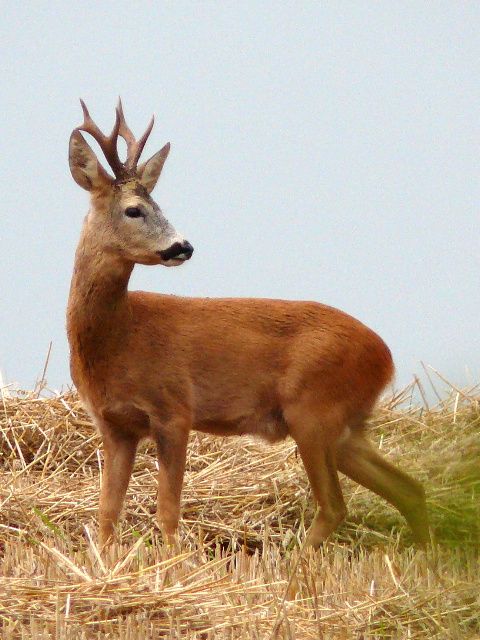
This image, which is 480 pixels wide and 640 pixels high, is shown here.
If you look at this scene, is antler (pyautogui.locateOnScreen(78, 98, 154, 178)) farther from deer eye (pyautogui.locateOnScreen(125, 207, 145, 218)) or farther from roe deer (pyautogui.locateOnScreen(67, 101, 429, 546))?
deer eye (pyautogui.locateOnScreen(125, 207, 145, 218))

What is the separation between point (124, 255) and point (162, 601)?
2.59 meters

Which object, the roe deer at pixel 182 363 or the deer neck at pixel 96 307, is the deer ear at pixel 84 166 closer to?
the roe deer at pixel 182 363

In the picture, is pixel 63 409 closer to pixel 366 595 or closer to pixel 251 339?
pixel 251 339

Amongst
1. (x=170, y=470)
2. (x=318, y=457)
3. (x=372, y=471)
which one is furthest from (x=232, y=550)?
(x=372, y=471)

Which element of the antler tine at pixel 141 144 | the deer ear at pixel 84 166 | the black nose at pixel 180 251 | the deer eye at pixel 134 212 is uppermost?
the antler tine at pixel 141 144

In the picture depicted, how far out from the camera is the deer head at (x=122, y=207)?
218 inches

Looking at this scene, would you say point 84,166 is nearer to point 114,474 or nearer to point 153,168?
point 153,168

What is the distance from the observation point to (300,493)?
6352 mm

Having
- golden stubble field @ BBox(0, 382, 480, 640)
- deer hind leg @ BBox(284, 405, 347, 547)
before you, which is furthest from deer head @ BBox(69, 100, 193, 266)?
golden stubble field @ BBox(0, 382, 480, 640)

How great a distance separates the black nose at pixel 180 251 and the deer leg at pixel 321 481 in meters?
1.32

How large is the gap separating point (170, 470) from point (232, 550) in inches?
25.0

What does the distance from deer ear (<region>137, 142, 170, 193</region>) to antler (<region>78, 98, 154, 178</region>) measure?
0.16m

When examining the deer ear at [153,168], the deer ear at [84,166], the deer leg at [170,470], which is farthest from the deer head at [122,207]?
the deer leg at [170,470]

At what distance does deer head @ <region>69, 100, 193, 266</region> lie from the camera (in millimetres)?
5531
